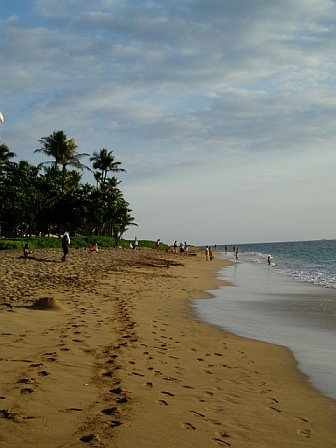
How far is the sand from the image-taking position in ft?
12.7

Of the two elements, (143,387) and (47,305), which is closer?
Answer: (143,387)

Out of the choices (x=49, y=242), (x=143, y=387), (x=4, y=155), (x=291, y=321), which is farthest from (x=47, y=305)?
(x=4, y=155)

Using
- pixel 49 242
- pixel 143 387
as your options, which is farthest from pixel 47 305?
pixel 49 242

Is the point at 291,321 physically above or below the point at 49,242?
below

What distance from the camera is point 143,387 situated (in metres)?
5.14

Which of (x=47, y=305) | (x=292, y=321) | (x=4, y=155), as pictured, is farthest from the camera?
(x=4, y=155)

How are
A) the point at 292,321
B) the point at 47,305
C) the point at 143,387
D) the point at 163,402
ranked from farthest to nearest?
the point at 292,321
the point at 47,305
the point at 143,387
the point at 163,402

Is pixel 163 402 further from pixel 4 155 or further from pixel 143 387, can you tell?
pixel 4 155

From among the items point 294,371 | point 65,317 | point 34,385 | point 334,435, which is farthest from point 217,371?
point 65,317

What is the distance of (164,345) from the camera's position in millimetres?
7645

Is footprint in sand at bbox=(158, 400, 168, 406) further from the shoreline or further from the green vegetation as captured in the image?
the green vegetation

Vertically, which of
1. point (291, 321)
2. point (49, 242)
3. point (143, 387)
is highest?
point (49, 242)

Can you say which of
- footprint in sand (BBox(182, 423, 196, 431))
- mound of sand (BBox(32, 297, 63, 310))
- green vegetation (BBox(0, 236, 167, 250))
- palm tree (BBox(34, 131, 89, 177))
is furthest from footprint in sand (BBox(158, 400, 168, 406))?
palm tree (BBox(34, 131, 89, 177))

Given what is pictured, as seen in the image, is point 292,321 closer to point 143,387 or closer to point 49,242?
point 143,387
